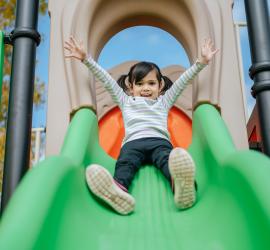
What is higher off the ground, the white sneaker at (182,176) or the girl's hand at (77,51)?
the girl's hand at (77,51)

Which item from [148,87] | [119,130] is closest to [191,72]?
[148,87]

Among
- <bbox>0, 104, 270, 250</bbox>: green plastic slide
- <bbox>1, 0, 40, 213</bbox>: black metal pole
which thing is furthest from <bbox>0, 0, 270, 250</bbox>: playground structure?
<bbox>1, 0, 40, 213</bbox>: black metal pole

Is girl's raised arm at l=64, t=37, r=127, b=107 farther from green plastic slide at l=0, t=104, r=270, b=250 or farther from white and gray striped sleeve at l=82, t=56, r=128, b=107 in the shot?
green plastic slide at l=0, t=104, r=270, b=250

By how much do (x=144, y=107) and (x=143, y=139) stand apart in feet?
0.73

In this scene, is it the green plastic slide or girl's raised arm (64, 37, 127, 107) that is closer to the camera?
the green plastic slide

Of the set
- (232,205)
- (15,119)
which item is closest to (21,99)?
(15,119)

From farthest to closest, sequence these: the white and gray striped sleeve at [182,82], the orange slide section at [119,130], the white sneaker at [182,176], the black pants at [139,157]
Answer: the orange slide section at [119,130] → the white and gray striped sleeve at [182,82] → the black pants at [139,157] → the white sneaker at [182,176]

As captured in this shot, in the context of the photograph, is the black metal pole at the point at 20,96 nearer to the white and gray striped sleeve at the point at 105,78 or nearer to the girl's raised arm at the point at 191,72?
the white and gray striped sleeve at the point at 105,78

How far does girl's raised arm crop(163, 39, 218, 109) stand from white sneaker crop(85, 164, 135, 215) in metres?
0.86

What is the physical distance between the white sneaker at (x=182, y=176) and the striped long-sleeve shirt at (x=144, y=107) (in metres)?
0.59

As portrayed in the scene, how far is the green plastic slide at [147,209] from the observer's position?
1.23 metres

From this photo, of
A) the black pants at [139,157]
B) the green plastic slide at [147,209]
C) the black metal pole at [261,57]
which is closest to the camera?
the green plastic slide at [147,209]

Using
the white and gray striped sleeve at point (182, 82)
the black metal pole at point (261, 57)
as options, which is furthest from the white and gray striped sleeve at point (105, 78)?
the black metal pole at point (261, 57)

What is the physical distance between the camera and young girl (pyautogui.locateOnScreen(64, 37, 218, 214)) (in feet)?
5.72
